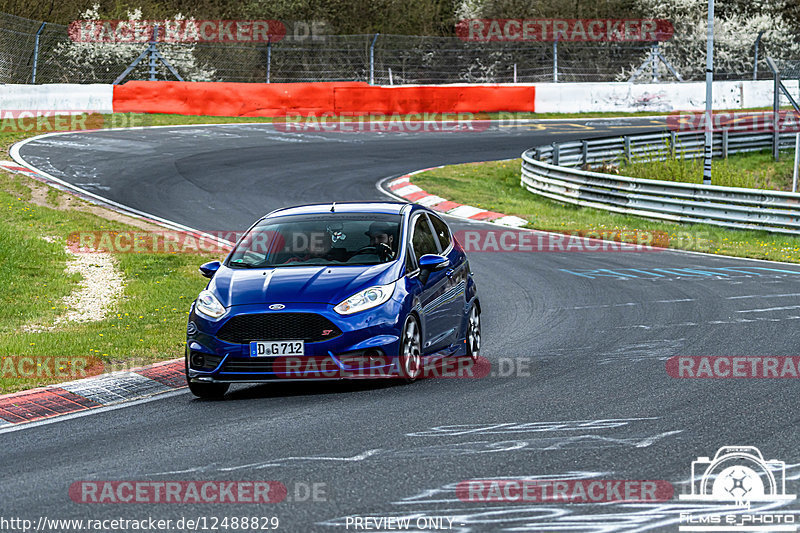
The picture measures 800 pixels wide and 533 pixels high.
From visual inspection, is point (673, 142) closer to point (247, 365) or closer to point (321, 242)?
point (321, 242)

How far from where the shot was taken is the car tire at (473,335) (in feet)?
35.9

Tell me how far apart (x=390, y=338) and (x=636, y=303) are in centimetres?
612

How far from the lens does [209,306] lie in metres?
9.34

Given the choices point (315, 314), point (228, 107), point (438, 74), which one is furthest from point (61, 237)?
point (438, 74)

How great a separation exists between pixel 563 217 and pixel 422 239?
14.6 metres

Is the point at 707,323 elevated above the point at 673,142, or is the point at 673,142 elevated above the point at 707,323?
the point at 673,142

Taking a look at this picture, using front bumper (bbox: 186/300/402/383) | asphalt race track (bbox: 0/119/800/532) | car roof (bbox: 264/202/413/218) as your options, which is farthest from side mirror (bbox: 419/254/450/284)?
asphalt race track (bbox: 0/119/800/532)

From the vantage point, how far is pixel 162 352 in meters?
11.2

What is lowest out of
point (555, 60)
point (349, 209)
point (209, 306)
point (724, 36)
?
point (209, 306)

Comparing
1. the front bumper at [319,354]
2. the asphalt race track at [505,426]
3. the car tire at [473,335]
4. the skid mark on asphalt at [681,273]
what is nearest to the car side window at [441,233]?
the car tire at [473,335]

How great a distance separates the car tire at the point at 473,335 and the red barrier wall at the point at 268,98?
2654 centimetres

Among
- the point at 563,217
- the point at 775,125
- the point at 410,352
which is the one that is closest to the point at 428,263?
the point at 410,352

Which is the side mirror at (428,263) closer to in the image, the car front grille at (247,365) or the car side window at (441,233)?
the car side window at (441,233)

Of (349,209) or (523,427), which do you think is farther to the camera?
(349,209)
